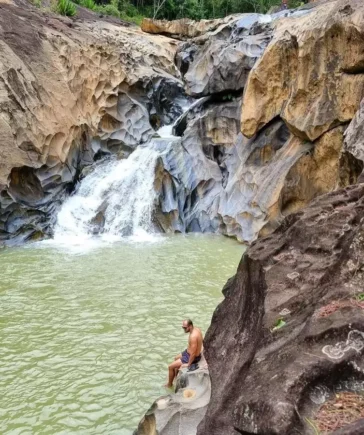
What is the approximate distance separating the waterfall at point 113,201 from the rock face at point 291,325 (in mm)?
10330

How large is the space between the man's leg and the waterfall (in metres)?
9.78

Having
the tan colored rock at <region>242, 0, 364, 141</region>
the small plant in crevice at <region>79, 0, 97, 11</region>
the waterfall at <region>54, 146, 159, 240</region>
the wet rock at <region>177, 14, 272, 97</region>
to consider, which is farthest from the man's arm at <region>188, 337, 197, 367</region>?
the small plant in crevice at <region>79, 0, 97, 11</region>

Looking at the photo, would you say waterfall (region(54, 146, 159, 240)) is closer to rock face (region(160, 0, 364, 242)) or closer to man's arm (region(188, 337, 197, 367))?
rock face (region(160, 0, 364, 242))

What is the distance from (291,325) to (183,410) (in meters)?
1.57

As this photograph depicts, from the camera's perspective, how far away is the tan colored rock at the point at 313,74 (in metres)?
11.4

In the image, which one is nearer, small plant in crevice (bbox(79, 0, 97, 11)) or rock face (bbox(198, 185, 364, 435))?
rock face (bbox(198, 185, 364, 435))

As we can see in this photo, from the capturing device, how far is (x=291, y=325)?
3.80 meters

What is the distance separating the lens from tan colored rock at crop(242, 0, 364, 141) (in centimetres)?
1138

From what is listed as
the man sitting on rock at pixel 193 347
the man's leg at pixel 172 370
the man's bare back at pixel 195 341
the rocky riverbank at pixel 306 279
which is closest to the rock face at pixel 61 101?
the rocky riverbank at pixel 306 279

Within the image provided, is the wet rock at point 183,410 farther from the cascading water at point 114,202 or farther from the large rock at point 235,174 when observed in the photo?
the cascading water at point 114,202

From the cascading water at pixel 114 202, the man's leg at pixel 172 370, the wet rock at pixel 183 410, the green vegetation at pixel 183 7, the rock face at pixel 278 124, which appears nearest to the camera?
the wet rock at pixel 183 410

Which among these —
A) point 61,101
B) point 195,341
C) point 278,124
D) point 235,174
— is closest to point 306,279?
point 195,341

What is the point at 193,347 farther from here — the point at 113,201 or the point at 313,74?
the point at 113,201

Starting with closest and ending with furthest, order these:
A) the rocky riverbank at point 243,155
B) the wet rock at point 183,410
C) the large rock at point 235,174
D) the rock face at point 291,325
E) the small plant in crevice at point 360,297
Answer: the rock face at point 291,325, the rocky riverbank at point 243,155, the small plant in crevice at point 360,297, the wet rock at point 183,410, the large rock at point 235,174
